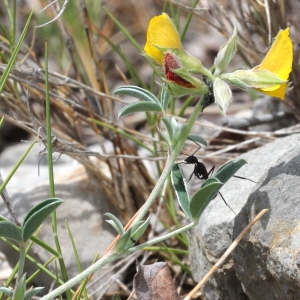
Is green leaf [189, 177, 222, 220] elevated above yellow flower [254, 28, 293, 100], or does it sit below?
below

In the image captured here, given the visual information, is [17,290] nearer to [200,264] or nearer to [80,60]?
[200,264]

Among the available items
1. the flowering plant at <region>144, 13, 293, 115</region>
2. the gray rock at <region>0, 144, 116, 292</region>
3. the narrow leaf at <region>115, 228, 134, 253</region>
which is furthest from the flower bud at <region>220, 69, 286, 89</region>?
the gray rock at <region>0, 144, 116, 292</region>

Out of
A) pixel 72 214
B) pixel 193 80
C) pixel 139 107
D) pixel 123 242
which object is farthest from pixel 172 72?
pixel 72 214

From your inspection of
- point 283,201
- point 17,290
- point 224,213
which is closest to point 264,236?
point 283,201

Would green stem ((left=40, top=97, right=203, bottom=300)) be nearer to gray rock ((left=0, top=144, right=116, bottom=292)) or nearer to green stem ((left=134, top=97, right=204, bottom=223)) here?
green stem ((left=134, top=97, right=204, bottom=223))

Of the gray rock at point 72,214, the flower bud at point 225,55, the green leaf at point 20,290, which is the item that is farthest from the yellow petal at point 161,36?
the gray rock at point 72,214

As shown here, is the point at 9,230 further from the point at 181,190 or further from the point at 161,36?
the point at 161,36

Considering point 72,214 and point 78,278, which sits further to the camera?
point 72,214
